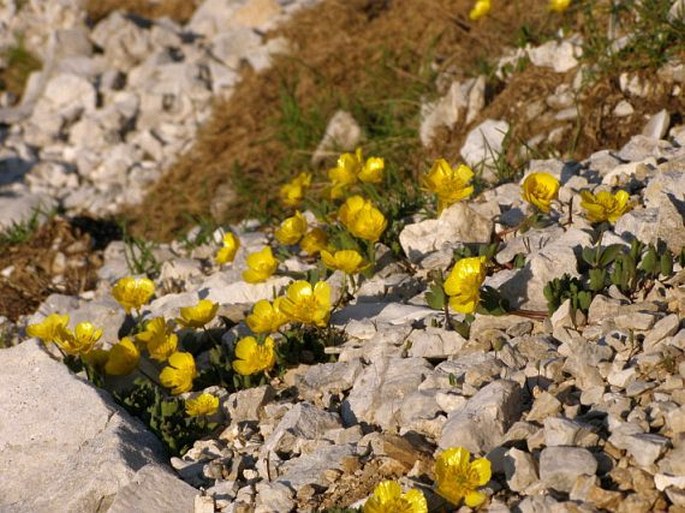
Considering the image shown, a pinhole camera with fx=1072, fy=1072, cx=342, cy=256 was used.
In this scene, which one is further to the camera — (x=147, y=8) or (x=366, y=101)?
(x=147, y=8)

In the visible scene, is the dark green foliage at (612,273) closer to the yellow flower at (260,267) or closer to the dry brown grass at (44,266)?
the yellow flower at (260,267)

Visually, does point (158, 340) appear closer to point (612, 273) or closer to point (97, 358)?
point (97, 358)

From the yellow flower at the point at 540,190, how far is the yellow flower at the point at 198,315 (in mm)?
1297

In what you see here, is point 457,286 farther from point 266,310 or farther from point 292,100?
point 292,100

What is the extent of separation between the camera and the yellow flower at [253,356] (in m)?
3.84

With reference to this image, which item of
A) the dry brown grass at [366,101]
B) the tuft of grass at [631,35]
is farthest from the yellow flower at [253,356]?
the tuft of grass at [631,35]

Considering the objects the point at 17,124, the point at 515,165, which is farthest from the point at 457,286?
the point at 17,124

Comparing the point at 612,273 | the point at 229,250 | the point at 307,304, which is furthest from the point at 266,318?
the point at 612,273

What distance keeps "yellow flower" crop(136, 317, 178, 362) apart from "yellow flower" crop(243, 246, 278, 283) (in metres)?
0.49

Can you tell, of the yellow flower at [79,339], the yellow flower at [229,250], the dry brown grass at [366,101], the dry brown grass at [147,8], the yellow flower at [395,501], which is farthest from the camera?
the dry brown grass at [147,8]

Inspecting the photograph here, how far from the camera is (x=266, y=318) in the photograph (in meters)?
3.99

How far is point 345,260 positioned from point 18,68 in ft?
23.8

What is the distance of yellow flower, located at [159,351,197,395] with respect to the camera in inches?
155

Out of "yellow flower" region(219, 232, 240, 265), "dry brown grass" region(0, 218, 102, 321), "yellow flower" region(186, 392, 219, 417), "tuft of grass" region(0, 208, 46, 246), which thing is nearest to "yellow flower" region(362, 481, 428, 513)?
"yellow flower" region(186, 392, 219, 417)
